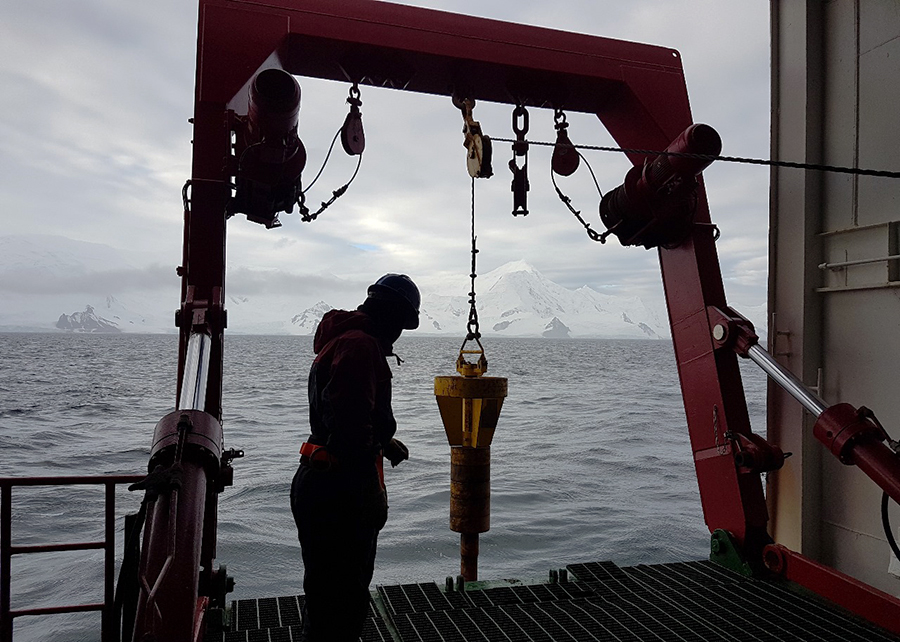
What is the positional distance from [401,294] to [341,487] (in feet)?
3.25

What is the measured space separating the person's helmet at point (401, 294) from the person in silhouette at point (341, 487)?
277mm

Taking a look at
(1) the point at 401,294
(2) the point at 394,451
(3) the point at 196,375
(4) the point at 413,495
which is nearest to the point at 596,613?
(2) the point at 394,451

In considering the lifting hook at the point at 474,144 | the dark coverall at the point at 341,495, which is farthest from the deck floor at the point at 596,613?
the lifting hook at the point at 474,144

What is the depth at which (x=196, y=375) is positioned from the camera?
2598mm

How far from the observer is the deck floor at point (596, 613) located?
3549 millimetres

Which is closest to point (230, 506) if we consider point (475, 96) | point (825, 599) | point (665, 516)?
point (665, 516)

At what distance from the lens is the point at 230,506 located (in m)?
10.6

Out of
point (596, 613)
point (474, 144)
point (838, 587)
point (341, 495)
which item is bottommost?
point (596, 613)

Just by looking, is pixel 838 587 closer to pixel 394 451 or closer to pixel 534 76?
pixel 394 451

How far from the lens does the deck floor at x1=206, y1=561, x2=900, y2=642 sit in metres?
3.55

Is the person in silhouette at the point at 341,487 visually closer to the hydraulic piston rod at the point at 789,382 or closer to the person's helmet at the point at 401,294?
the person's helmet at the point at 401,294

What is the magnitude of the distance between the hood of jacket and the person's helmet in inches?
6.1

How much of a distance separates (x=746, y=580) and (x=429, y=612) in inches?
82.4

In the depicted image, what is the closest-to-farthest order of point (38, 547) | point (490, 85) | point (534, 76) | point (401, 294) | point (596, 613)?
point (401, 294) < point (38, 547) < point (596, 613) < point (534, 76) < point (490, 85)
